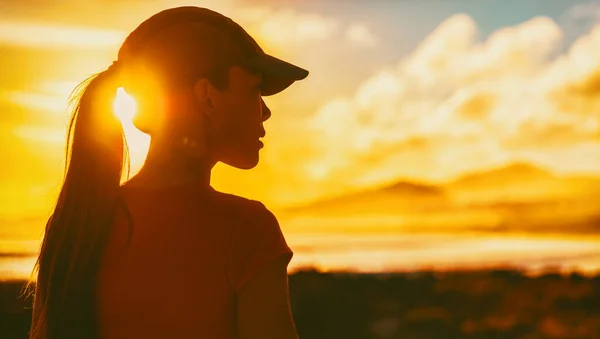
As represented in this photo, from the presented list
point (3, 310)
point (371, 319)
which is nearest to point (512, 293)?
point (371, 319)

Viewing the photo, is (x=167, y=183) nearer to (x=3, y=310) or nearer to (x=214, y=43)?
(x=214, y=43)

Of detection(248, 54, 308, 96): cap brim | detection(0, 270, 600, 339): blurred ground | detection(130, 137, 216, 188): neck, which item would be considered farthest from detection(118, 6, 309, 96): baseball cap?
detection(0, 270, 600, 339): blurred ground

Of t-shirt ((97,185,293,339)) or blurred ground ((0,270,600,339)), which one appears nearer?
t-shirt ((97,185,293,339))

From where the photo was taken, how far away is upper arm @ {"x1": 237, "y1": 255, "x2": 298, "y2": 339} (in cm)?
186

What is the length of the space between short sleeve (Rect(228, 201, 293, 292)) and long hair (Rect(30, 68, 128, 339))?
0.37 meters

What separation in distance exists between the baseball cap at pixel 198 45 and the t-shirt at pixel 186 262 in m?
0.30

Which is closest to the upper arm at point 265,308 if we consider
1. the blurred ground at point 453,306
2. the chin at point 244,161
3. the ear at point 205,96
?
the chin at point 244,161

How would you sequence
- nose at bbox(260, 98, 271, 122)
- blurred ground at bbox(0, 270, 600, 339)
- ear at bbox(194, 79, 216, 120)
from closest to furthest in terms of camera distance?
ear at bbox(194, 79, 216, 120) < nose at bbox(260, 98, 271, 122) < blurred ground at bbox(0, 270, 600, 339)

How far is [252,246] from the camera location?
191 cm

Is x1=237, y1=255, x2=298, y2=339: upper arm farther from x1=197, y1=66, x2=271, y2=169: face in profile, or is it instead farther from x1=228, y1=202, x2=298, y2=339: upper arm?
x1=197, y1=66, x2=271, y2=169: face in profile

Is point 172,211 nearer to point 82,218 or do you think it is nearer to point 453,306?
point 82,218

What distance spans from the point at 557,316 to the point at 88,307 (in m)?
49.8

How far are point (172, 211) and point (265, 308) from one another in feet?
1.08

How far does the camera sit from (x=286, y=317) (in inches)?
73.6
